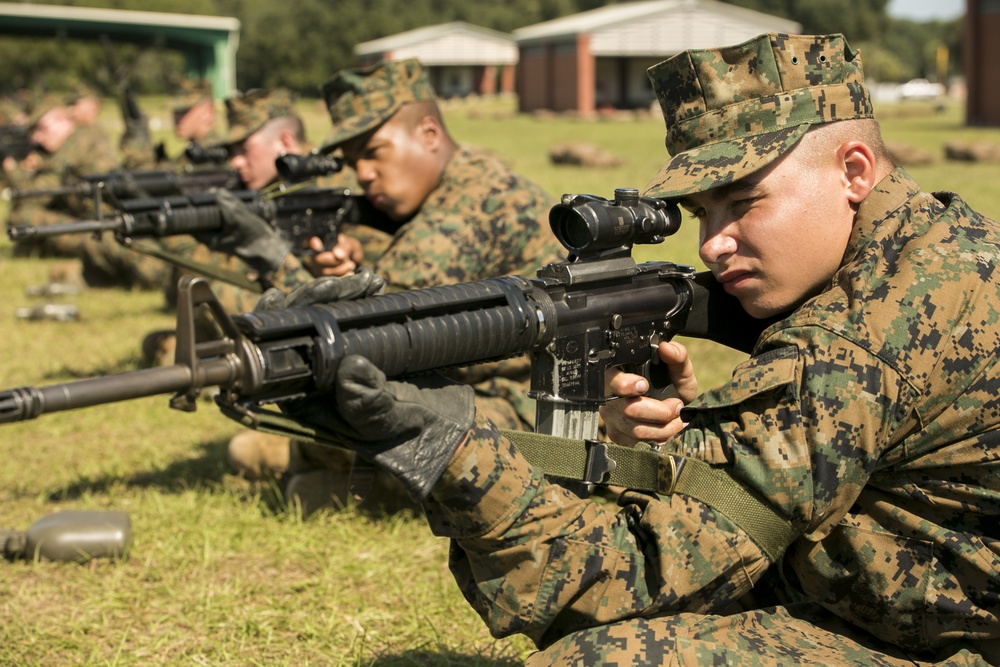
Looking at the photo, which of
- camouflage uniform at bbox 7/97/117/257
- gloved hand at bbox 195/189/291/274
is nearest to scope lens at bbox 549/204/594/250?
gloved hand at bbox 195/189/291/274

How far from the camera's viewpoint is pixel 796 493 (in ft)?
8.05

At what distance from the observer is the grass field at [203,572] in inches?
159

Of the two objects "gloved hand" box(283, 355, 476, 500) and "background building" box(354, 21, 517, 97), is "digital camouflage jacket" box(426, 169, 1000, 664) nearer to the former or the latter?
"gloved hand" box(283, 355, 476, 500)

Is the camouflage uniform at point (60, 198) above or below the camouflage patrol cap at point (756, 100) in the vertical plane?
below

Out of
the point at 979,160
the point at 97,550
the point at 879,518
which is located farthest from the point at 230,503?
the point at 979,160

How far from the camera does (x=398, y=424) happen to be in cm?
232

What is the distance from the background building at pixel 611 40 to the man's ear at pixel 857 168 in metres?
50.2

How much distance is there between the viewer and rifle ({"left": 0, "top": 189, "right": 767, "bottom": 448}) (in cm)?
219

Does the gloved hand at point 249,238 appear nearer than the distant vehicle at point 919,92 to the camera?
Yes

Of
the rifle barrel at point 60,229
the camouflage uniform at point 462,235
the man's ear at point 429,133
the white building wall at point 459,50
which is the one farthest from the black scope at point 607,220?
the white building wall at point 459,50

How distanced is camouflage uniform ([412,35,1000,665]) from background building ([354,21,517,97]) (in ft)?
213

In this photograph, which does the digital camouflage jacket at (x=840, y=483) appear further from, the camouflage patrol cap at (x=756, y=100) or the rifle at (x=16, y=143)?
the rifle at (x=16, y=143)

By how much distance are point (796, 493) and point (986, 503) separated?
0.49m

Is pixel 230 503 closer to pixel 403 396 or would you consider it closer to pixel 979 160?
pixel 403 396
